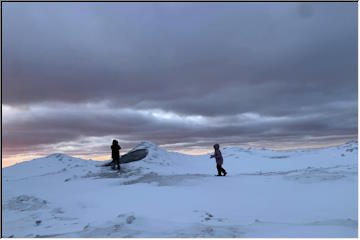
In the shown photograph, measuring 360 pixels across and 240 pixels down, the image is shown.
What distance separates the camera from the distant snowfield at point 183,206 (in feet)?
26.7

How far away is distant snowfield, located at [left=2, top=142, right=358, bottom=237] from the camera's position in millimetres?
8125

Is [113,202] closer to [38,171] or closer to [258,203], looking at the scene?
[258,203]

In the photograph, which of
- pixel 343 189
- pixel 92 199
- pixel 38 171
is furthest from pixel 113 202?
pixel 38 171

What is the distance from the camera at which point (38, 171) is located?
26203mm

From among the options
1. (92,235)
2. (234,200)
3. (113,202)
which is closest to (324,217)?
(234,200)

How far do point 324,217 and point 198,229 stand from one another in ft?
11.5

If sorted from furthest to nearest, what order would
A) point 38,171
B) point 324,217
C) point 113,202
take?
point 38,171, point 113,202, point 324,217

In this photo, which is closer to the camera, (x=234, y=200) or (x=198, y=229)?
(x=198, y=229)

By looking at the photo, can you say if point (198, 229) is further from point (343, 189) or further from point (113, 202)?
point (343, 189)

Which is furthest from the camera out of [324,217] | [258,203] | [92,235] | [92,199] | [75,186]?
[75,186]

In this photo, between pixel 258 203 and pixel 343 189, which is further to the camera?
pixel 343 189

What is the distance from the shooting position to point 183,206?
11.1m

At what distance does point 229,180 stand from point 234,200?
154 inches

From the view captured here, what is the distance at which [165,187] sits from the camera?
48.6 ft
